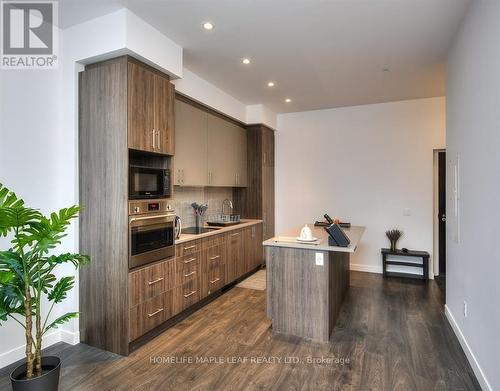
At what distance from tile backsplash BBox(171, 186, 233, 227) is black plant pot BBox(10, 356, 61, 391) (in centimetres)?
222

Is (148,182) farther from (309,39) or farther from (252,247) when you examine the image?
(252,247)

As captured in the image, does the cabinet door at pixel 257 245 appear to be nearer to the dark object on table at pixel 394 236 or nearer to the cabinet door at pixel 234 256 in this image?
the cabinet door at pixel 234 256

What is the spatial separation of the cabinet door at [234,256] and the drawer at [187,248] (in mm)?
742

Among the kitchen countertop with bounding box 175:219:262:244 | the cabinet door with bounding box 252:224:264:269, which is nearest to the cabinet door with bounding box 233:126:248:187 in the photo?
the kitchen countertop with bounding box 175:219:262:244

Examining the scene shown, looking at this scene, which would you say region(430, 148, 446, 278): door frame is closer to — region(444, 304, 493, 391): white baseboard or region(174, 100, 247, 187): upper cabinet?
region(444, 304, 493, 391): white baseboard

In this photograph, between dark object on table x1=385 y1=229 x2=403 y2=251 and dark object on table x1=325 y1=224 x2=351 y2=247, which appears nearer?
dark object on table x1=325 y1=224 x2=351 y2=247

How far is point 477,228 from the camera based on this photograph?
2.29 meters

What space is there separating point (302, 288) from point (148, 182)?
1.84 meters

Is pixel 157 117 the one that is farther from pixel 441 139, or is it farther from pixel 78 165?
pixel 441 139

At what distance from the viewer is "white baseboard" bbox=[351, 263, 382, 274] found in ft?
17.2

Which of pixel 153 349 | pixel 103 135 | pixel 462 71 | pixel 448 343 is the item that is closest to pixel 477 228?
pixel 448 343

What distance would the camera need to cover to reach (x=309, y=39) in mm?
3018

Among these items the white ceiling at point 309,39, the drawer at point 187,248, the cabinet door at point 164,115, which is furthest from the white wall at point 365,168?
the cabinet door at point 164,115

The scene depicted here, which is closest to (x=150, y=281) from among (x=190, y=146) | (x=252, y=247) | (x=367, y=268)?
(x=190, y=146)
